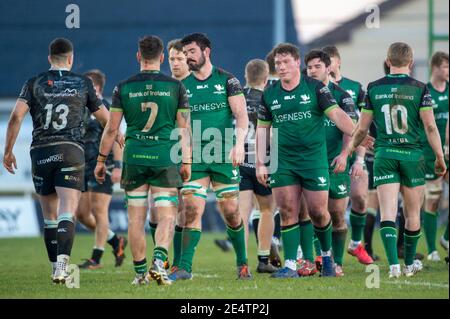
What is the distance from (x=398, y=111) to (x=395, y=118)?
0.08 m

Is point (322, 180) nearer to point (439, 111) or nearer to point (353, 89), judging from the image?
point (353, 89)

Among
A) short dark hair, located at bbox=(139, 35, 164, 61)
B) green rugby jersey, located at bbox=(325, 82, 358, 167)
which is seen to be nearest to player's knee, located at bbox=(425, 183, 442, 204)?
green rugby jersey, located at bbox=(325, 82, 358, 167)

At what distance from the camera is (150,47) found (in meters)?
10.8

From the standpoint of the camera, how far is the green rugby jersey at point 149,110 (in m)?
10.9

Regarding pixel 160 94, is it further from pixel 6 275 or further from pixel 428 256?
pixel 428 256

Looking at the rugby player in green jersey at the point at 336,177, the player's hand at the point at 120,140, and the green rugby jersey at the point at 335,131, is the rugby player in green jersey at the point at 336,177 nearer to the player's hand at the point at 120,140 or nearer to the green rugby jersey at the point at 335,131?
the green rugby jersey at the point at 335,131

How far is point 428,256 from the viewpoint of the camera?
15.2 metres

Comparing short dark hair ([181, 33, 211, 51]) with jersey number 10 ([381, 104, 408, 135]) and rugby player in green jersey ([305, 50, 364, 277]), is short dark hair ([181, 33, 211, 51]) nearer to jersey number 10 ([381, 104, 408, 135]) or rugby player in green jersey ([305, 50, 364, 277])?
rugby player in green jersey ([305, 50, 364, 277])

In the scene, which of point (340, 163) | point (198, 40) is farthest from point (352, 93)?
point (198, 40)

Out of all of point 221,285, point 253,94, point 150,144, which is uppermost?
point 253,94

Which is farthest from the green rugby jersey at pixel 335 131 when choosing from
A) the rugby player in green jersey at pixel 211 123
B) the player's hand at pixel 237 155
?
the player's hand at pixel 237 155

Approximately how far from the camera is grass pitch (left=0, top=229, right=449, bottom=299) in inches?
404

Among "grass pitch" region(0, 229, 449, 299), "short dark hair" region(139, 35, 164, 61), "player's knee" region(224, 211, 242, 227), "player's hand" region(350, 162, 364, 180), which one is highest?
"short dark hair" region(139, 35, 164, 61)

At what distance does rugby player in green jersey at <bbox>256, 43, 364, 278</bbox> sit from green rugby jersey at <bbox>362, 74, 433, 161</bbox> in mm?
337
